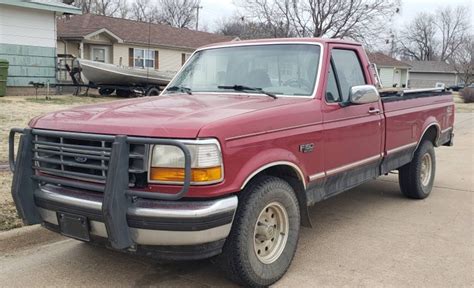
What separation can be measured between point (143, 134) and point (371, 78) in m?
3.22

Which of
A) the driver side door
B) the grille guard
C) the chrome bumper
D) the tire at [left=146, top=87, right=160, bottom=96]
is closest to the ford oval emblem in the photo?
the grille guard

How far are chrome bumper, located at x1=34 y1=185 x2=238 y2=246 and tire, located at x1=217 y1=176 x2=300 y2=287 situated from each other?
0.65ft

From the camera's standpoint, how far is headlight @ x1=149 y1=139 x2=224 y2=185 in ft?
10.6

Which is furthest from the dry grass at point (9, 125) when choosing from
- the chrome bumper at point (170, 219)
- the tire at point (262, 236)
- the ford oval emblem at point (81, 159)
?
the tire at point (262, 236)

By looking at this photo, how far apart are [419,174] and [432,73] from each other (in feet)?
257

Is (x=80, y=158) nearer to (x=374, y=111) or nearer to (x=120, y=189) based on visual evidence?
(x=120, y=189)

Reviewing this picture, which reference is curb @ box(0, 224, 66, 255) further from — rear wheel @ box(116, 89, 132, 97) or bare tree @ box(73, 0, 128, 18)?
bare tree @ box(73, 0, 128, 18)

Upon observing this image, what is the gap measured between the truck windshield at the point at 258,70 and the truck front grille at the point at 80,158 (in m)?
1.66

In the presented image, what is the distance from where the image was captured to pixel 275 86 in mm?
4699

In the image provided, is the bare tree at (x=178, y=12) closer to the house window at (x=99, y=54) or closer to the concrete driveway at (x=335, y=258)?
the house window at (x=99, y=54)

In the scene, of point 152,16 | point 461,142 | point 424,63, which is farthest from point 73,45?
point 424,63

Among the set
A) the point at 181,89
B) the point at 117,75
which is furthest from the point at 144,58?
the point at 181,89

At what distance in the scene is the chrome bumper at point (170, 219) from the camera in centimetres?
318

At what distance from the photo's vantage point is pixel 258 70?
4879 mm
